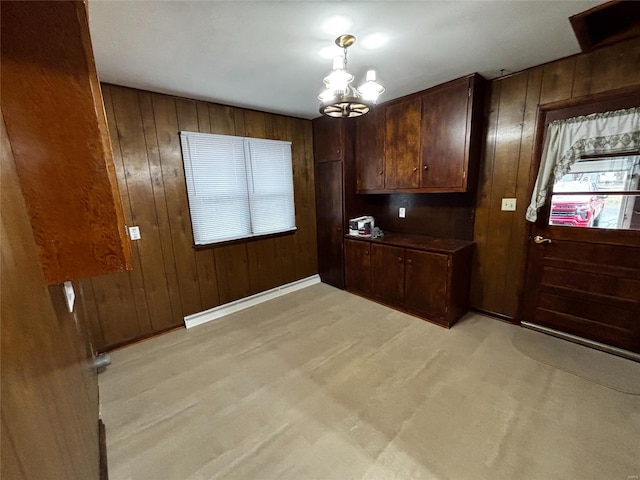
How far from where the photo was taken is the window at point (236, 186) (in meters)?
2.87

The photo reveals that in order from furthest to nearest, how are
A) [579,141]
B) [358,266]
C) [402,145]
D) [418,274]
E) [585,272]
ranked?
[358,266], [402,145], [418,274], [585,272], [579,141]

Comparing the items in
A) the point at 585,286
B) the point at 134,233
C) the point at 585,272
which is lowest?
the point at 585,286

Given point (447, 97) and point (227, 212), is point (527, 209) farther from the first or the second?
point (227, 212)

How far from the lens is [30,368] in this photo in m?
0.71

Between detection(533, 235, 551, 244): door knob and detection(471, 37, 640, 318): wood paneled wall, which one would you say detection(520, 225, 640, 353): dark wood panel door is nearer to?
detection(533, 235, 551, 244): door knob

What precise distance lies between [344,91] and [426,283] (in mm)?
2038

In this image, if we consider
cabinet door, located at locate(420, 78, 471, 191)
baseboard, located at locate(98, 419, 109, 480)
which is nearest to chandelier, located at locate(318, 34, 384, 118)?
cabinet door, located at locate(420, 78, 471, 191)

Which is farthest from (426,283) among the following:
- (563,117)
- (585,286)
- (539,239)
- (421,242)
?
(563,117)

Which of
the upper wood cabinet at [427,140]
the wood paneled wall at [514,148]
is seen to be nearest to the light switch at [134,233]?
the upper wood cabinet at [427,140]

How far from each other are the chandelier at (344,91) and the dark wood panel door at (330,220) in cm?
164

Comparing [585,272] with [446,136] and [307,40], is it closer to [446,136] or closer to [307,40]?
[446,136]

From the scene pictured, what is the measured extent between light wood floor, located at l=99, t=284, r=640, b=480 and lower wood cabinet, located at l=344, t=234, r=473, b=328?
0.30 meters

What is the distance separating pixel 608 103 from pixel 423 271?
1.93 meters

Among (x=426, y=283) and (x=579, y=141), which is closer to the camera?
(x=579, y=141)
